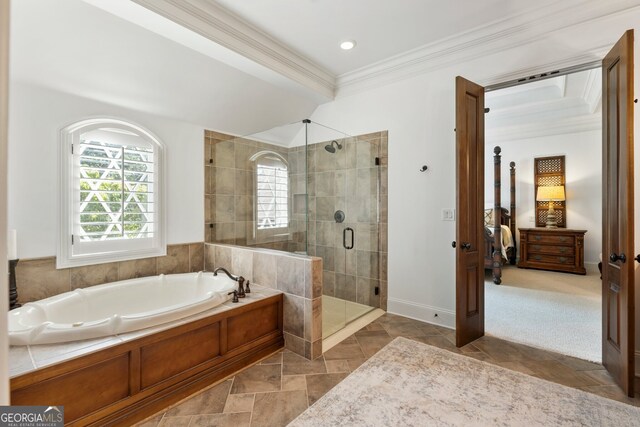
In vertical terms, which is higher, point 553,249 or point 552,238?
point 552,238

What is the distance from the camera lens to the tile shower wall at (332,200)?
330cm

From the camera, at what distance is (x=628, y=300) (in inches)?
71.2

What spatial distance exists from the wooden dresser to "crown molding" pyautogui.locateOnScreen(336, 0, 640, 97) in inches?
144

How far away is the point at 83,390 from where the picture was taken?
1.50m

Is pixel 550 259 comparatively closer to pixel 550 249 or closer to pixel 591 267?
pixel 550 249

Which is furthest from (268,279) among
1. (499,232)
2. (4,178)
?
(499,232)

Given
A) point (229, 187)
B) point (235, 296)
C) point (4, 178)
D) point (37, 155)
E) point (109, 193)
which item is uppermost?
point (37, 155)

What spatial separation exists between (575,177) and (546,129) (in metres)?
1.00

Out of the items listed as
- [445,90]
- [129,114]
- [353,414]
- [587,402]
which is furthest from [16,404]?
[445,90]

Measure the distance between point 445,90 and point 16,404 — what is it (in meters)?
3.71

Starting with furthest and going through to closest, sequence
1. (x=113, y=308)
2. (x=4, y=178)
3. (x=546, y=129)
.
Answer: (x=546, y=129), (x=113, y=308), (x=4, y=178)

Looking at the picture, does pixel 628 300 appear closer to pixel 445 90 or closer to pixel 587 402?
pixel 587 402

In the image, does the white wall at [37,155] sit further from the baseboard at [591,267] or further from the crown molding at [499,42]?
the baseboard at [591,267]

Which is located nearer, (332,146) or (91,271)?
(91,271)
